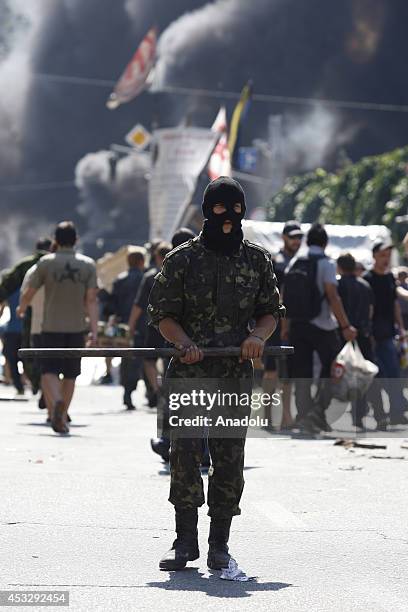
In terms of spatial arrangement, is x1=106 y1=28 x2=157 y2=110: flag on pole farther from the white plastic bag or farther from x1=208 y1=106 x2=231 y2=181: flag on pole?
the white plastic bag

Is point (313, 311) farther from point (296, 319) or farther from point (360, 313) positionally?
point (360, 313)

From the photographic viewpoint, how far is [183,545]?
6809 millimetres

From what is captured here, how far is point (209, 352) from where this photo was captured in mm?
6688

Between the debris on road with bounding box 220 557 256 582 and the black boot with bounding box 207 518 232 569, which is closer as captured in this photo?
the debris on road with bounding box 220 557 256 582

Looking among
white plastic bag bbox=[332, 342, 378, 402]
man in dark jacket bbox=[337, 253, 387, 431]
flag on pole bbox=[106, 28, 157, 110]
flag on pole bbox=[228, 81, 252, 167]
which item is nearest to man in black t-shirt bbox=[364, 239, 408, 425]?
man in dark jacket bbox=[337, 253, 387, 431]

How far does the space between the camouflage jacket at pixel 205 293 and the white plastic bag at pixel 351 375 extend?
754cm

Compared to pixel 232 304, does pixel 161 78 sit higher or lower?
higher

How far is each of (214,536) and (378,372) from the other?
886 centimetres

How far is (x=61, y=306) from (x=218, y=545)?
701 cm

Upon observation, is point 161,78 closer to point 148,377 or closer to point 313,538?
point 148,377

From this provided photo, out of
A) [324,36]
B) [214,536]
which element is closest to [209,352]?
[214,536]

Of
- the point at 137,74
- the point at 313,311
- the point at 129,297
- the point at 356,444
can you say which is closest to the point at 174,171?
the point at 137,74

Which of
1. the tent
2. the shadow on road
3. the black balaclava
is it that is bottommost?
the shadow on road

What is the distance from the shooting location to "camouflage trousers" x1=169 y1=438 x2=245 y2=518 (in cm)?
686
